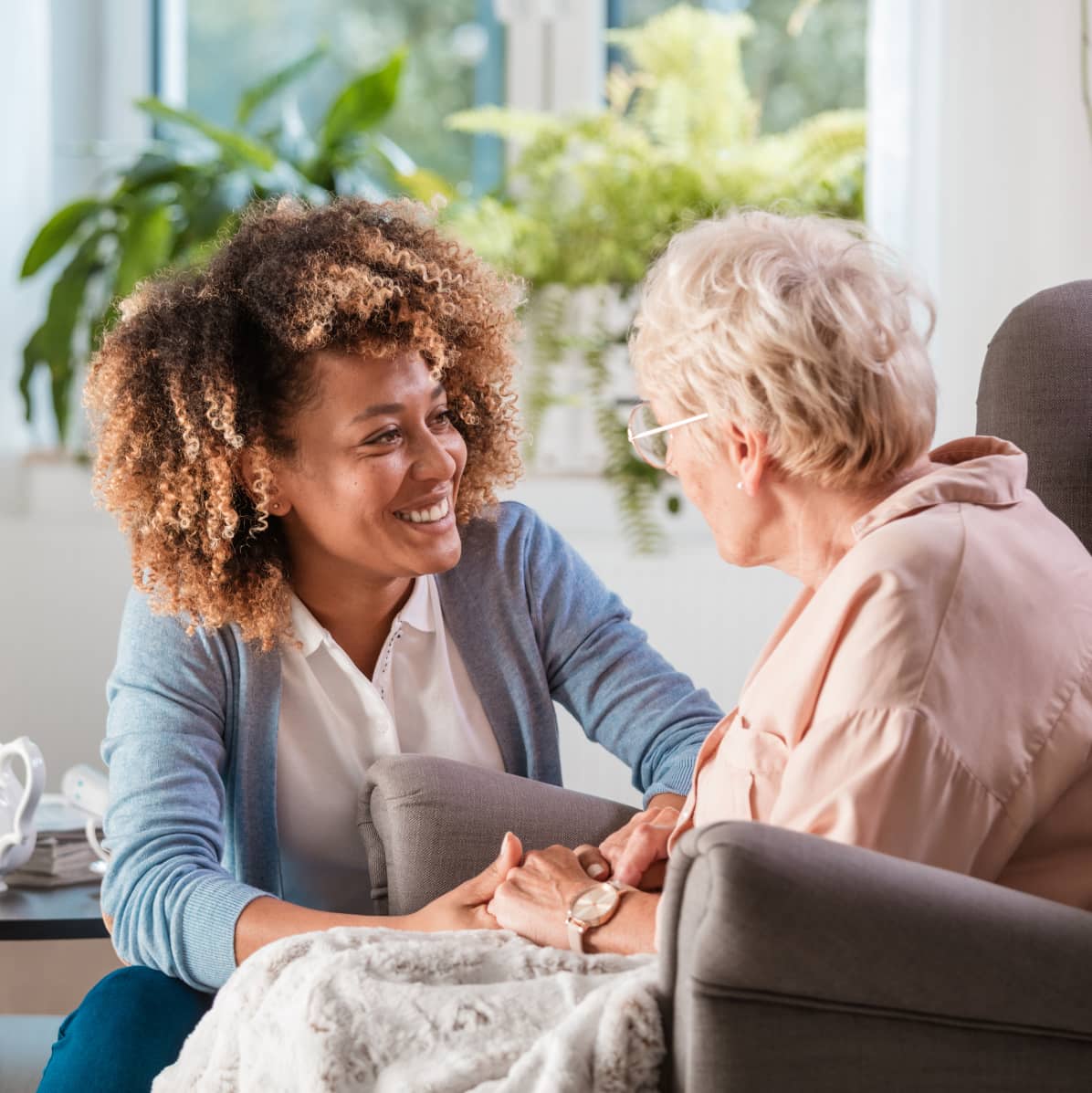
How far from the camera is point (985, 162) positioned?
2.33 m

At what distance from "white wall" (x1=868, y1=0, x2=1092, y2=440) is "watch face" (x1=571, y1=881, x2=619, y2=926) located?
125 cm

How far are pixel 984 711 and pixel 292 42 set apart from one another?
9.02ft

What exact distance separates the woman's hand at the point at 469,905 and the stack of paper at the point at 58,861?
0.59m

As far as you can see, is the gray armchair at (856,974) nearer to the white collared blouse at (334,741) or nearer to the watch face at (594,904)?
the watch face at (594,904)

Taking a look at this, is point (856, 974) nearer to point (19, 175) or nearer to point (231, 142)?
point (231, 142)

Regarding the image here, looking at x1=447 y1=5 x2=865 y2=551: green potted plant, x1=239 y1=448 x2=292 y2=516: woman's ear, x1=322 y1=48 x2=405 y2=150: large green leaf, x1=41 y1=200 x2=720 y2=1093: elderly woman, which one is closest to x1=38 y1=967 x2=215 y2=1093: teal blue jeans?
x1=41 y1=200 x2=720 y2=1093: elderly woman

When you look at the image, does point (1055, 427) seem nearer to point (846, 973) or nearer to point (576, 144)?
point (846, 973)

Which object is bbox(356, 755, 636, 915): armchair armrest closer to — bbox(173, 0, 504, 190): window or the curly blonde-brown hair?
the curly blonde-brown hair

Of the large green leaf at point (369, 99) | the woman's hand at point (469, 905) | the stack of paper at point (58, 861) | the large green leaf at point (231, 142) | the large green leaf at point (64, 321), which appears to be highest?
the large green leaf at point (369, 99)

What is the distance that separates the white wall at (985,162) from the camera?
7.52 ft

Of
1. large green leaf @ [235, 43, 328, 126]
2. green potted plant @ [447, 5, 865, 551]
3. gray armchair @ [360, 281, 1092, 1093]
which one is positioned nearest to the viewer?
gray armchair @ [360, 281, 1092, 1093]

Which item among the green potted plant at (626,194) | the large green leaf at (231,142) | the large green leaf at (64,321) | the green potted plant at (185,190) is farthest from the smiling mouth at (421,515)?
the large green leaf at (64,321)

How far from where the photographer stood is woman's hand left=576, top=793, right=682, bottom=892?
1.36m

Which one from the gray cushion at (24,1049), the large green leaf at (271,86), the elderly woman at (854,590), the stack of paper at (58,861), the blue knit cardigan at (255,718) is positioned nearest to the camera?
the elderly woman at (854,590)
